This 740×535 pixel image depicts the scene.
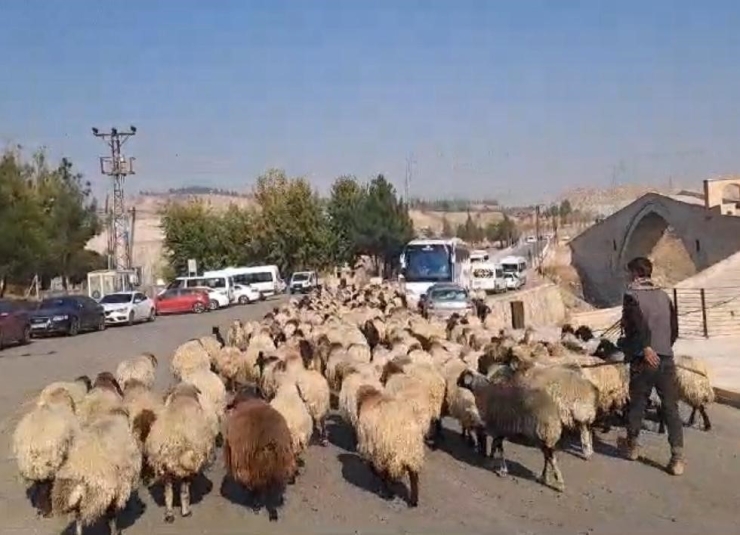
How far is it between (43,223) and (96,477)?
4401 centimetres

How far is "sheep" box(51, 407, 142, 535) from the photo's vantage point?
7.54m

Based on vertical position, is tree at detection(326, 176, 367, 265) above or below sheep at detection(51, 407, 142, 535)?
above

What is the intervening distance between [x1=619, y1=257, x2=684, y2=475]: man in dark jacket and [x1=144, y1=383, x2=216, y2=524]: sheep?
4.12 metres

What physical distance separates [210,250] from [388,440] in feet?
208

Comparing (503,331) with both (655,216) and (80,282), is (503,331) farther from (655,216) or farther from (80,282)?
(80,282)

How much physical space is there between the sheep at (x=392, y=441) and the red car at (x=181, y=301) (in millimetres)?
37592

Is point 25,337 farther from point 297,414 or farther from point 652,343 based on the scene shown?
point 652,343

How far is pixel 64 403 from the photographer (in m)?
9.56

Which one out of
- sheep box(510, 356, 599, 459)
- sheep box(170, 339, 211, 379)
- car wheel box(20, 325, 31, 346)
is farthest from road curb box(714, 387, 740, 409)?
car wheel box(20, 325, 31, 346)

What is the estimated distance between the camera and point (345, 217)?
230ft

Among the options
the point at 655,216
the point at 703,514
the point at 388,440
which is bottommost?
the point at 703,514

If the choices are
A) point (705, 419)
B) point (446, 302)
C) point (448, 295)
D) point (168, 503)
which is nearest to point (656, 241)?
point (448, 295)

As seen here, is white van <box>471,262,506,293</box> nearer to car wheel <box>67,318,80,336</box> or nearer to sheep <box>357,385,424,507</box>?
car wheel <box>67,318,80,336</box>

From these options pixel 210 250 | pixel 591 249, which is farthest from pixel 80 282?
pixel 591 249
